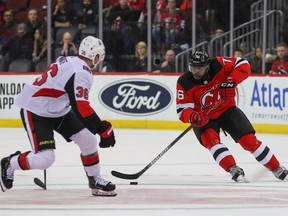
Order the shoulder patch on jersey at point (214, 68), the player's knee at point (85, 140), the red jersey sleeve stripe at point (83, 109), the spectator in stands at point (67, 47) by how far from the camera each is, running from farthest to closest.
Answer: the spectator in stands at point (67, 47)
the shoulder patch on jersey at point (214, 68)
the player's knee at point (85, 140)
the red jersey sleeve stripe at point (83, 109)

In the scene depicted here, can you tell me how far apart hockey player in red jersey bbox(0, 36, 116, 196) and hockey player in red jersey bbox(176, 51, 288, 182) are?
1.08 metres

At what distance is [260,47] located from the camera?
1250 cm

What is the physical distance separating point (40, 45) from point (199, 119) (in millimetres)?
6105

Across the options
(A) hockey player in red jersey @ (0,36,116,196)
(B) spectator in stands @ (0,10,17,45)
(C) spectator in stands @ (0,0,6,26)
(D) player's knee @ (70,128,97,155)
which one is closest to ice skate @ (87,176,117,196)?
(A) hockey player in red jersey @ (0,36,116,196)

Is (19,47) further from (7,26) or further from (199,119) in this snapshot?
(199,119)

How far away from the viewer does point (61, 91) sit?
6312 millimetres

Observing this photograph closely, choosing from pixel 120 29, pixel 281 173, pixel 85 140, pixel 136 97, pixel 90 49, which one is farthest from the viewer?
pixel 120 29

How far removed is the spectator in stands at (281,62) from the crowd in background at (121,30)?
0.53 m

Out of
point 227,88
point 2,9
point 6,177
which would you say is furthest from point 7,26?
point 6,177

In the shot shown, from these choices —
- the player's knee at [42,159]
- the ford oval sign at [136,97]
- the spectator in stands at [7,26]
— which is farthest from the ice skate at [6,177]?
the spectator in stands at [7,26]

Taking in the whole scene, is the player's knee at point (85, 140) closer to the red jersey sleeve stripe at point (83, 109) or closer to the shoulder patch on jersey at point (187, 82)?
the red jersey sleeve stripe at point (83, 109)

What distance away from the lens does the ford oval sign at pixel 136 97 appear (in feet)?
39.5

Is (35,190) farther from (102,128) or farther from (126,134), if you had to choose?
(126,134)
